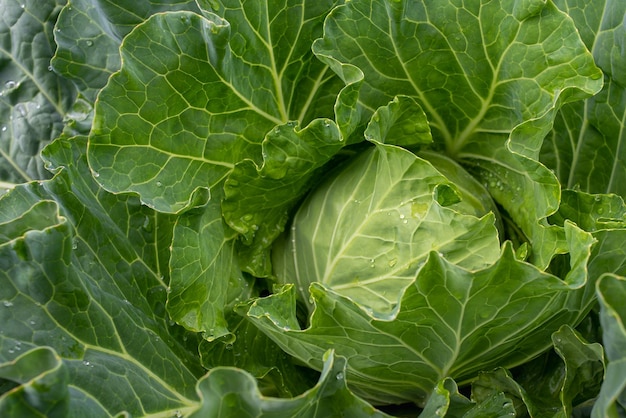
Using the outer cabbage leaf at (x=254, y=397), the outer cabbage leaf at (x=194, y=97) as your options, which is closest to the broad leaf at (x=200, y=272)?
the outer cabbage leaf at (x=194, y=97)

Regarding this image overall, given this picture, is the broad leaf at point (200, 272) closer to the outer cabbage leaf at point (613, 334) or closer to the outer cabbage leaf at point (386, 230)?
the outer cabbage leaf at point (386, 230)

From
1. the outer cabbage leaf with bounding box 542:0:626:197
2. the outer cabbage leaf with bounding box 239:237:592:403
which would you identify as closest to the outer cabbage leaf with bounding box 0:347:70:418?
the outer cabbage leaf with bounding box 239:237:592:403

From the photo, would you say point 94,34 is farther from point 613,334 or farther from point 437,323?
point 613,334

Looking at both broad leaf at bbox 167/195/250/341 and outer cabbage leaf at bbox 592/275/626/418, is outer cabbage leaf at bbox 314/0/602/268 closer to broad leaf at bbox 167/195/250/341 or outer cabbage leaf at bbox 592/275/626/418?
outer cabbage leaf at bbox 592/275/626/418

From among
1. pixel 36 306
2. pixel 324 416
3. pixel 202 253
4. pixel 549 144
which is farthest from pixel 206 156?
pixel 549 144

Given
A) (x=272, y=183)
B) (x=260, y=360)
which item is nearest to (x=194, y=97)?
(x=272, y=183)

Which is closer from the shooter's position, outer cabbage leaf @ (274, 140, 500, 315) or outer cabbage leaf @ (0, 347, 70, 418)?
outer cabbage leaf @ (0, 347, 70, 418)

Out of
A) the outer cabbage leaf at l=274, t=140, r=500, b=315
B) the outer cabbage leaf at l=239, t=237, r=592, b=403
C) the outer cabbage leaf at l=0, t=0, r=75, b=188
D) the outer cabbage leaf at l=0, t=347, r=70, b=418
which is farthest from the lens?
the outer cabbage leaf at l=0, t=0, r=75, b=188
